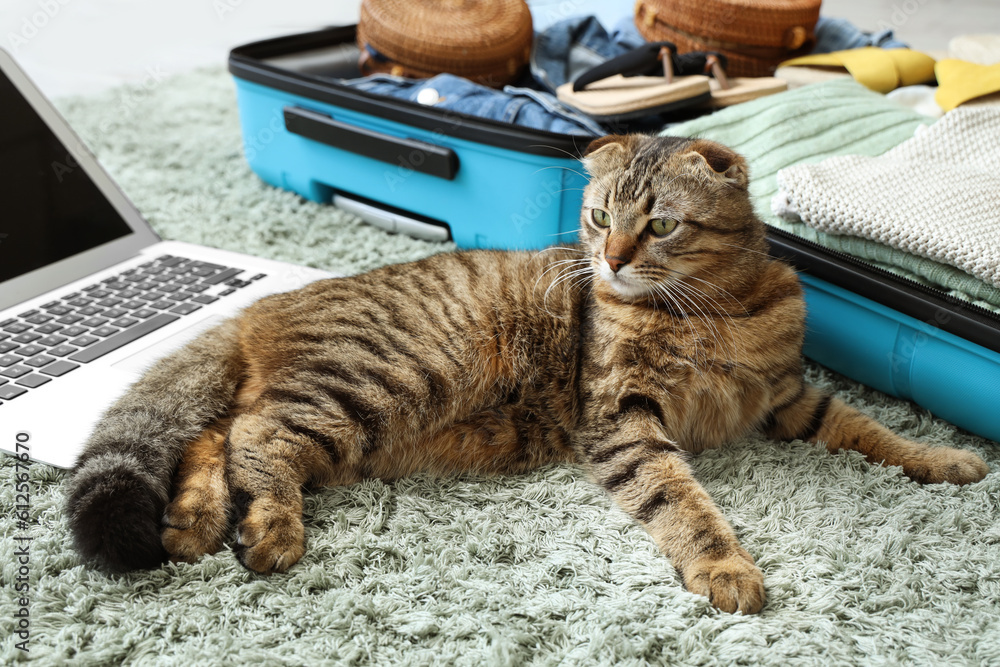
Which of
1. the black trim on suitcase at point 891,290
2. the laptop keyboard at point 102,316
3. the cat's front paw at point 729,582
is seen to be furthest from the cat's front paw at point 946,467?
the laptop keyboard at point 102,316

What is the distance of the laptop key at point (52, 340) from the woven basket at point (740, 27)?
1835 millimetres

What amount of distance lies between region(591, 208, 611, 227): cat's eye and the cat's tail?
676mm

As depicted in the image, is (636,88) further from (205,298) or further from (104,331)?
(104,331)

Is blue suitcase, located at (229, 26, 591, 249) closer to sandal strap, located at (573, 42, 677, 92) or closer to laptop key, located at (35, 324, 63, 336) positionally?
sandal strap, located at (573, 42, 677, 92)

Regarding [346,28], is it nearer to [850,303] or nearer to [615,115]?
[615,115]

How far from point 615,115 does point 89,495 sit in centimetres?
147

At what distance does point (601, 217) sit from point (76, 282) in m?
1.06

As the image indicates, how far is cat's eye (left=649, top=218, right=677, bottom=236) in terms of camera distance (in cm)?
119

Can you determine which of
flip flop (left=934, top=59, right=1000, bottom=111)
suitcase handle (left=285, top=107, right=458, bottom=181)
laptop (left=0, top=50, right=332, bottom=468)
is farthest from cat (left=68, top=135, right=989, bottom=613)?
flip flop (left=934, top=59, right=1000, bottom=111)

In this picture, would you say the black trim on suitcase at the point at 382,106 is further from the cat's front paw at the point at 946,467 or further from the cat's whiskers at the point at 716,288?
the cat's front paw at the point at 946,467

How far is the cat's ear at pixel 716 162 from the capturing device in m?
1.17

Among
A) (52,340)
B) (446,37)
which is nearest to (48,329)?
(52,340)

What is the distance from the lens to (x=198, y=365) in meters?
1.21

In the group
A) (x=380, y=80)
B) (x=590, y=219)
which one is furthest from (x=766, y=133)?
(x=380, y=80)
